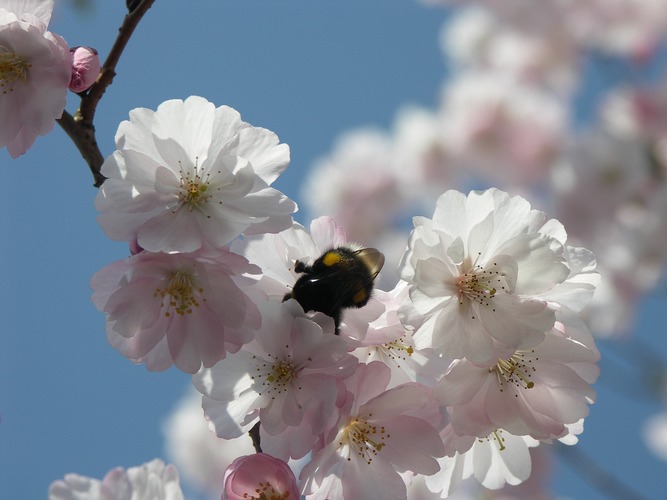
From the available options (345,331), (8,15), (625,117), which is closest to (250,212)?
(345,331)

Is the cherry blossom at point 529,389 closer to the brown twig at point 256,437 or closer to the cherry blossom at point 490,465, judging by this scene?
the cherry blossom at point 490,465

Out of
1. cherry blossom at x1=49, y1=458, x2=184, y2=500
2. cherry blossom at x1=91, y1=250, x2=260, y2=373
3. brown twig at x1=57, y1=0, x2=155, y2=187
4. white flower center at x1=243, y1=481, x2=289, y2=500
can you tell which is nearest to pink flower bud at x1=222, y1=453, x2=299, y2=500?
white flower center at x1=243, y1=481, x2=289, y2=500

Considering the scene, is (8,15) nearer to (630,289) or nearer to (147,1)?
(147,1)

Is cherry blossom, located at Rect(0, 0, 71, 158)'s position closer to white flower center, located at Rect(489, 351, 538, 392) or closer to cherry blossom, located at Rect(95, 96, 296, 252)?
cherry blossom, located at Rect(95, 96, 296, 252)

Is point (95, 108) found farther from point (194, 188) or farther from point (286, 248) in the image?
point (286, 248)

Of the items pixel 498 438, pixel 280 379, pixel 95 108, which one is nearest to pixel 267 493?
pixel 280 379

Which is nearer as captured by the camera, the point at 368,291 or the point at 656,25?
the point at 368,291
